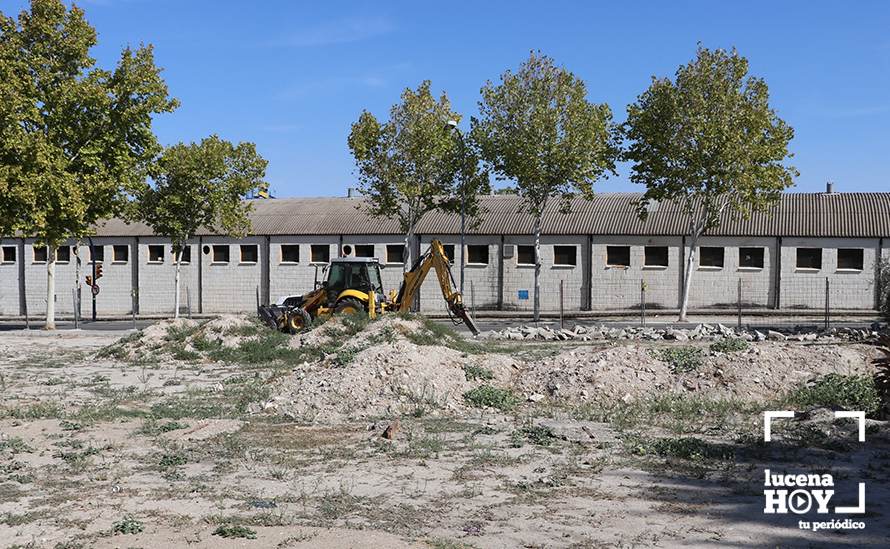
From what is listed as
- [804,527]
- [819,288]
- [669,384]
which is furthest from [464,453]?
[819,288]

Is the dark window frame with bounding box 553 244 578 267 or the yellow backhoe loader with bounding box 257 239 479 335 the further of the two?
the dark window frame with bounding box 553 244 578 267

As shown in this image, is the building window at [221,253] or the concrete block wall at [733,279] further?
the building window at [221,253]

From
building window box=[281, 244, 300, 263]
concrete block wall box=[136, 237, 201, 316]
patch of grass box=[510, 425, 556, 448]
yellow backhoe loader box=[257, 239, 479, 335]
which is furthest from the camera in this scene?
concrete block wall box=[136, 237, 201, 316]

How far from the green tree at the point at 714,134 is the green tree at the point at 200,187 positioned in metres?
19.6

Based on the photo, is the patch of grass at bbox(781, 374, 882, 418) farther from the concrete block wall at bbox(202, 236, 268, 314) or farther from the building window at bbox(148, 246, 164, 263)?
the building window at bbox(148, 246, 164, 263)

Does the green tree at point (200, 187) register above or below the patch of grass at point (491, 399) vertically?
above

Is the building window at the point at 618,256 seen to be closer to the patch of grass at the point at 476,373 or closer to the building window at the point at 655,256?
the building window at the point at 655,256

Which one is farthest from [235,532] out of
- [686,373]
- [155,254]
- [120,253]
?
[120,253]

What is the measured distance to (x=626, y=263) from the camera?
122 feet

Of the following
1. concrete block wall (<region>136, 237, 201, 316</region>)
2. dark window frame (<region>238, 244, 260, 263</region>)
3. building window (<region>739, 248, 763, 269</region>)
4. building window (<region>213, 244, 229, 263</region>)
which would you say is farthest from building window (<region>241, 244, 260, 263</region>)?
building window (<region>739, 248, 763, 269</region>)

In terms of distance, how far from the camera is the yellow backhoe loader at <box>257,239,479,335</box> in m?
24.5

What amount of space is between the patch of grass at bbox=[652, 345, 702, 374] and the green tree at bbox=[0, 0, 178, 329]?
23410 mm

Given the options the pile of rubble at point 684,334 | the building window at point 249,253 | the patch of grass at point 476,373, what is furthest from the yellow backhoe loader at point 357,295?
the building window at point 249,253

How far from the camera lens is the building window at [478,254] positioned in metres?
38.9
